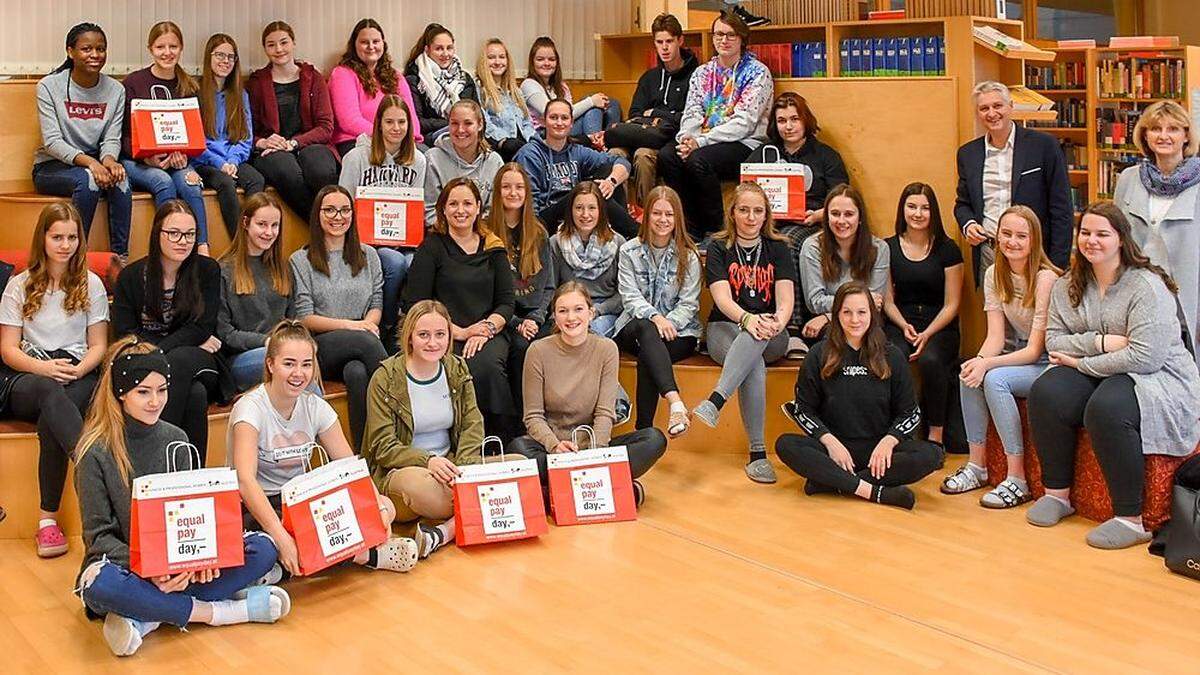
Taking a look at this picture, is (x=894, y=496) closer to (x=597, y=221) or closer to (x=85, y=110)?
(x=597, y=221)

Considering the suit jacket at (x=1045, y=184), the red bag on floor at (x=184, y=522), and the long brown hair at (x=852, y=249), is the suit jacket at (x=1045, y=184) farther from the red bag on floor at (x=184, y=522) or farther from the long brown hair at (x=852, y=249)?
the red bag on floor at (x=184, y=522)

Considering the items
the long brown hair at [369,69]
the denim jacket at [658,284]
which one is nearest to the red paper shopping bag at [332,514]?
the denim jacket at [658,284]

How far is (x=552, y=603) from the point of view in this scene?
13.1 ft

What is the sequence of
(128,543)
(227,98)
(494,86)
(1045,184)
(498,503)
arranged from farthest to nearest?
(494,86)
(227,98)
(1045,184)
(498,503)
(128,543)

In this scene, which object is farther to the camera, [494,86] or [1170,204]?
[494,86]

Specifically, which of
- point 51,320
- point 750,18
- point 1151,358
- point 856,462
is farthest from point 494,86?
point 1151,358

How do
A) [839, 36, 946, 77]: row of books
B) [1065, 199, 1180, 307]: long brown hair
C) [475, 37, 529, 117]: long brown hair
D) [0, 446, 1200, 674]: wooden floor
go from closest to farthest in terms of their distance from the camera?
[0, 446, 1200, 674]: wooden floor
[1065, 199, 1180, 307]: long brown hair
[839, 36, 946, 77]: row of books
[475, 37, 529, 117]: long brown hair

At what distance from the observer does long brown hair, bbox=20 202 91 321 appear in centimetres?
473

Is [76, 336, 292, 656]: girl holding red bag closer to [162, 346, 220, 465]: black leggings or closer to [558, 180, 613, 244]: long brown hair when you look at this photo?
[162, 346, 220, 465]: black leggings

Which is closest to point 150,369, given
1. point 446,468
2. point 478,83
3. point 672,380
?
point 446,468

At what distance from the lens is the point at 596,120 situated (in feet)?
24.9

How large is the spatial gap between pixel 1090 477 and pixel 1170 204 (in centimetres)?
117

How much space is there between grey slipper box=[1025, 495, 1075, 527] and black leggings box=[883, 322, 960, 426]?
32.9 inches

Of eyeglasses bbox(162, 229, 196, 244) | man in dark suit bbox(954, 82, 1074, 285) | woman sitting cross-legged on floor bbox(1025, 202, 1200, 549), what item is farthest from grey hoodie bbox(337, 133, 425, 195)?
woman sitting cross-legged on floor bbox(1025, 202, 1200, 549)
